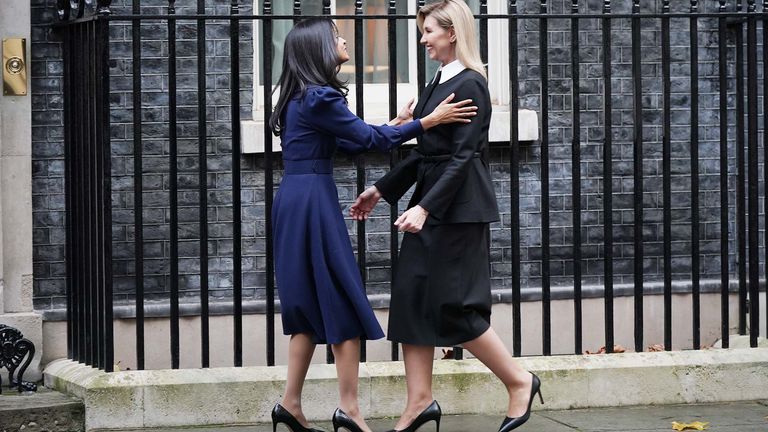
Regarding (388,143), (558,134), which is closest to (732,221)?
(558,134)

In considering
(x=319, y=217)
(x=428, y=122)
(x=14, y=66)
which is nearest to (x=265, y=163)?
(x=319, y=217)

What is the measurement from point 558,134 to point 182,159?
2.36m

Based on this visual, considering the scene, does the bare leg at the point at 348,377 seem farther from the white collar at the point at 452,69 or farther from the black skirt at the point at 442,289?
the white collar at the point at 452,69

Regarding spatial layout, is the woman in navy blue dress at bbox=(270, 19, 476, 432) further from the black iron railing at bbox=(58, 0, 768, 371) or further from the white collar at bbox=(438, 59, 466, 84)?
the black iron railing at bbox=(58, 0, 768, 371)

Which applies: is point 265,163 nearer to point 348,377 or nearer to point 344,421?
point 348,377

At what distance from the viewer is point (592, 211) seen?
8.81m

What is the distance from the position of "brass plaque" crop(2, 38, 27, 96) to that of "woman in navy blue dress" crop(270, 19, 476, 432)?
1994 mm

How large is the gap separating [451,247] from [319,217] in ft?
1.96

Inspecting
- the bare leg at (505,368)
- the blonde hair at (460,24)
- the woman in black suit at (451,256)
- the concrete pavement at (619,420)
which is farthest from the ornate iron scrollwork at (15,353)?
the blonde hair at (460,24)

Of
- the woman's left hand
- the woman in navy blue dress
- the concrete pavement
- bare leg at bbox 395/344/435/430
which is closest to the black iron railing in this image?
the concrete pavement

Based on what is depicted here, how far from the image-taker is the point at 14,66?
7.47m

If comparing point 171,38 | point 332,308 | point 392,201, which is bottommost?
point 332,308

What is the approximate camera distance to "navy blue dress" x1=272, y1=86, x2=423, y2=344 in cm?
605

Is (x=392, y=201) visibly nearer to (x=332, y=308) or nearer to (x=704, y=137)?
(x=332, y=308)
